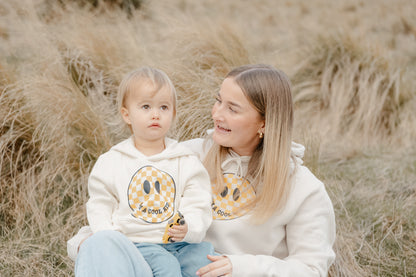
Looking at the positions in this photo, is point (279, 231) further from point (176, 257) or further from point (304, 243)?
point (176, 257)

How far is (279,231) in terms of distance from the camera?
209cm

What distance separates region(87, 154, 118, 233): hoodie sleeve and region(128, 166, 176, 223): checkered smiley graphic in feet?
0.28

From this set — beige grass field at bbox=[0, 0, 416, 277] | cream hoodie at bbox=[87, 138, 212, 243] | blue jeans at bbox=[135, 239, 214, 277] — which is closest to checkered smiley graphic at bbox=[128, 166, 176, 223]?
cream hoodie at bbox=[87, 138, 212, 243]

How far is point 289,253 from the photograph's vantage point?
2.10m

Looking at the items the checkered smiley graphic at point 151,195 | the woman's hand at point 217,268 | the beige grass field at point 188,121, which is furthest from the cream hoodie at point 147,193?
the beige grass field at point 188,121

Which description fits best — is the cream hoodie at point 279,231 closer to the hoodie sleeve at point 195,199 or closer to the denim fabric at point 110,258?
the hoodie sleeve at point 195,199

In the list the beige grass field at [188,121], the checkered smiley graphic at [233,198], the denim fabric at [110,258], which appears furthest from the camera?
the beige grass field at [188,121]

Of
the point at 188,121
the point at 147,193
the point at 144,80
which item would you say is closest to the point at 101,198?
the point at 147,193

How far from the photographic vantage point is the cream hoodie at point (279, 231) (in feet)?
6.42

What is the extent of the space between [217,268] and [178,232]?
0.22m

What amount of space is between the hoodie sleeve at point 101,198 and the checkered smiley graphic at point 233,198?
0.44m

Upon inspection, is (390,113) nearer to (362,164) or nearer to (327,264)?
(362,164)

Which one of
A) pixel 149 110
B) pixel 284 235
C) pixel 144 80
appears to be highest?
pixel 144 80

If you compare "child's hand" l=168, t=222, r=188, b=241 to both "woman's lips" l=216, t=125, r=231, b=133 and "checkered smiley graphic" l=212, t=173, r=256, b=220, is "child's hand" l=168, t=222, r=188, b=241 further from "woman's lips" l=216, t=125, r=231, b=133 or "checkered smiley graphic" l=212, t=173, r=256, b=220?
"woman's lips" l=216, t=125, r=231, b=133
